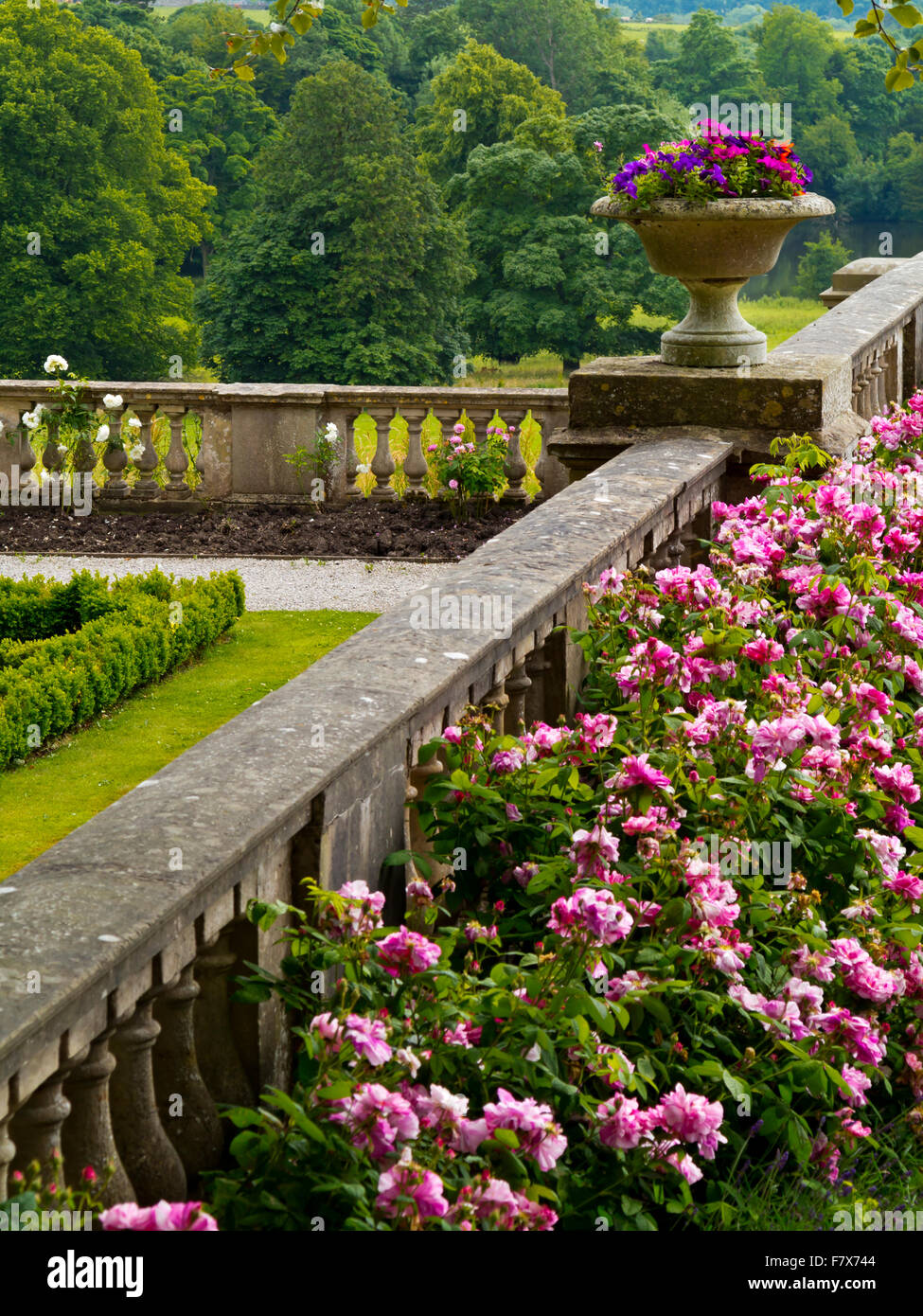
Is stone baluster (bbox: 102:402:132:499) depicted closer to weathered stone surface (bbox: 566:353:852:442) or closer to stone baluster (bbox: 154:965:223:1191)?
weathered stone surface (bbox: 566:353:852:442)

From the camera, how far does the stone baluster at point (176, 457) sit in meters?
12.4

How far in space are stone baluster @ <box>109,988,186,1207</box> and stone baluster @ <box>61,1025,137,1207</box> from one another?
8 cm

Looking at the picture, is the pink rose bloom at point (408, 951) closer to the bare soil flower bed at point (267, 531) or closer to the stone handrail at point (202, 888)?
the stone handrail at point (202, 888)

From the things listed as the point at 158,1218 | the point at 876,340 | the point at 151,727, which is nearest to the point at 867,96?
the point at 876,340

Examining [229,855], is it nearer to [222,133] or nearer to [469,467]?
[469,467]

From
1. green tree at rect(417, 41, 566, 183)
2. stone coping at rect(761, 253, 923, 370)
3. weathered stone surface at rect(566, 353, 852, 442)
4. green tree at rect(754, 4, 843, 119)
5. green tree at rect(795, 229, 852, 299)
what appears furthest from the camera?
green tree at rect(754, 4, 843, 119)

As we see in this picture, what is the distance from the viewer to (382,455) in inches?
489

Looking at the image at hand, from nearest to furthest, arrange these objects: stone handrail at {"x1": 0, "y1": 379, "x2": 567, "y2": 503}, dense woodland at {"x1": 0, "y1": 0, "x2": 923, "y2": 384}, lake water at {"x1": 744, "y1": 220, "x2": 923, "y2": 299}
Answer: stone handrail at {"x1": 0, "y1": 379, "x2": 567, "y2": 503} → dense woodland at {"x1": 0, "y1": 0, "x2": 923, "y2": 384} → lake water at {"x1": 744, "y1": 220, "x2": 923, "y2": 299}

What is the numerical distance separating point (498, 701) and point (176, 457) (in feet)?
30.4

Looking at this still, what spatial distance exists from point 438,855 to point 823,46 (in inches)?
3907

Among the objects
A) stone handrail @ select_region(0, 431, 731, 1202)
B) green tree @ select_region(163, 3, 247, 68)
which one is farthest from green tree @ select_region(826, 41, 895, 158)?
stone handrail @ select_region(0, 431, 731, 1202)

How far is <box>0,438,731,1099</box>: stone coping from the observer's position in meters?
2.07

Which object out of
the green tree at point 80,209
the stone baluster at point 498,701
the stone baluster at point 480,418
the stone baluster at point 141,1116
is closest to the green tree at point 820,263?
the green tree at point 80,209

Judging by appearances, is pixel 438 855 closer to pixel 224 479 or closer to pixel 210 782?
pixel 210 782
